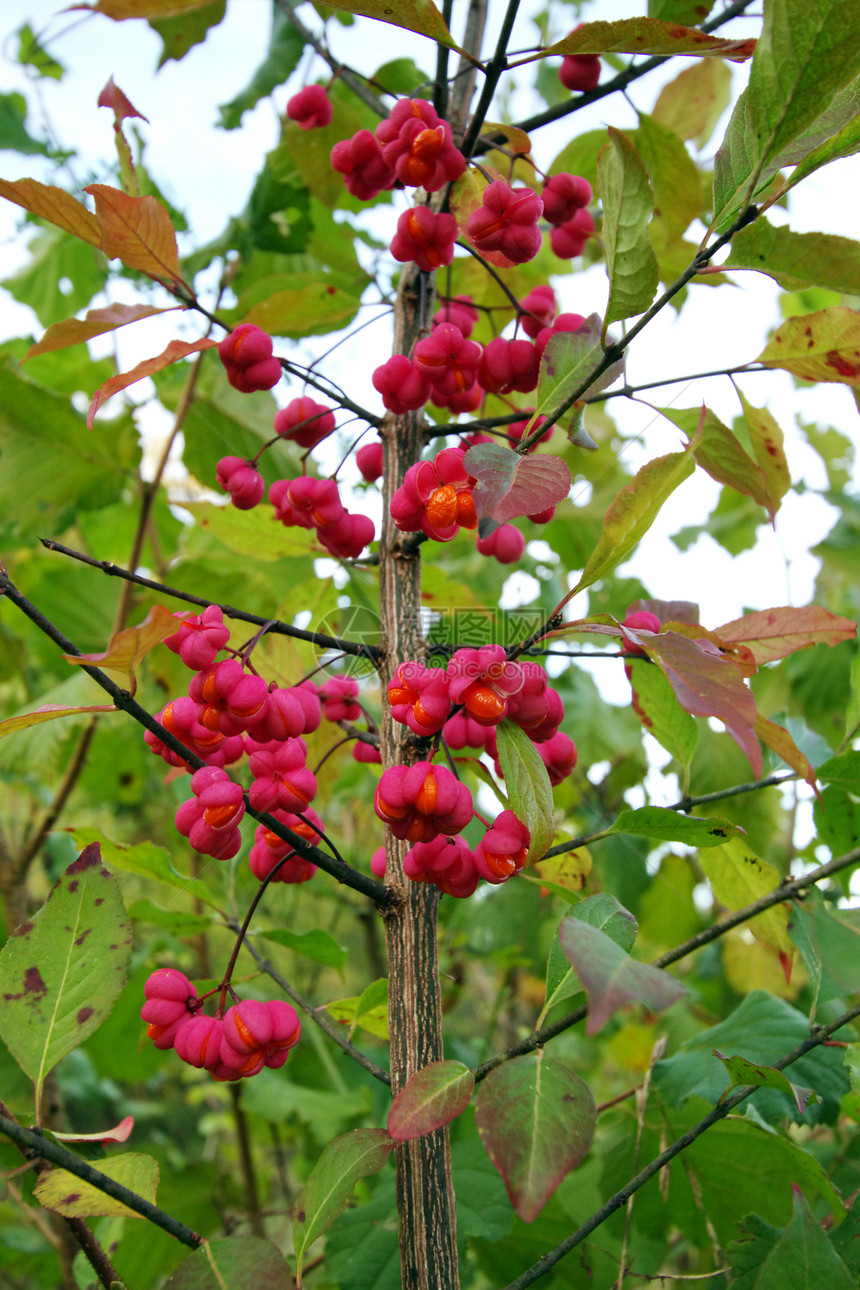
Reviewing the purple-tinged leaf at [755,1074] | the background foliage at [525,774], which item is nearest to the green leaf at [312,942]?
the background foliage at [525,774]

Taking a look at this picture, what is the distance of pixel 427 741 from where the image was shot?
0.64m

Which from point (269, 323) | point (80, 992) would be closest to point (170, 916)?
point (80, 992)

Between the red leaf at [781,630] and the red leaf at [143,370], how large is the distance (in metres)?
0.45

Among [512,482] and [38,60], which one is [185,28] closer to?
[38,60]

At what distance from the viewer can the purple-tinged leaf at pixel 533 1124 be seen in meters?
0.38

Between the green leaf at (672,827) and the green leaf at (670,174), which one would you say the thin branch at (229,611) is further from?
the green leaf at (670,174)

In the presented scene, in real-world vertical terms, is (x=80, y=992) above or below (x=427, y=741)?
below

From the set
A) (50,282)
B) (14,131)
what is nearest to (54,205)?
(14,131)

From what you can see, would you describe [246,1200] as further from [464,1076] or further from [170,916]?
[464,1076]

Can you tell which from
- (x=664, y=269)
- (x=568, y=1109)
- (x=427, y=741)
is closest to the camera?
(x=568, y=1109)

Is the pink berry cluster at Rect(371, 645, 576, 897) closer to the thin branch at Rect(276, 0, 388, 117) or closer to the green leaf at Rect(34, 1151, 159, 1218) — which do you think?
the green leaf at Rect(34, 1151, 159, 1218)

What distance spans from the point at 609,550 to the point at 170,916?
2.09ft

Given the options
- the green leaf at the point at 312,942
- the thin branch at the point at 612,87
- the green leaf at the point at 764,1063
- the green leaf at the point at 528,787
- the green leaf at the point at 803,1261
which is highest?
the thin branch at the point at 612,87

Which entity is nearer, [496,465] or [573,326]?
[496,465]
